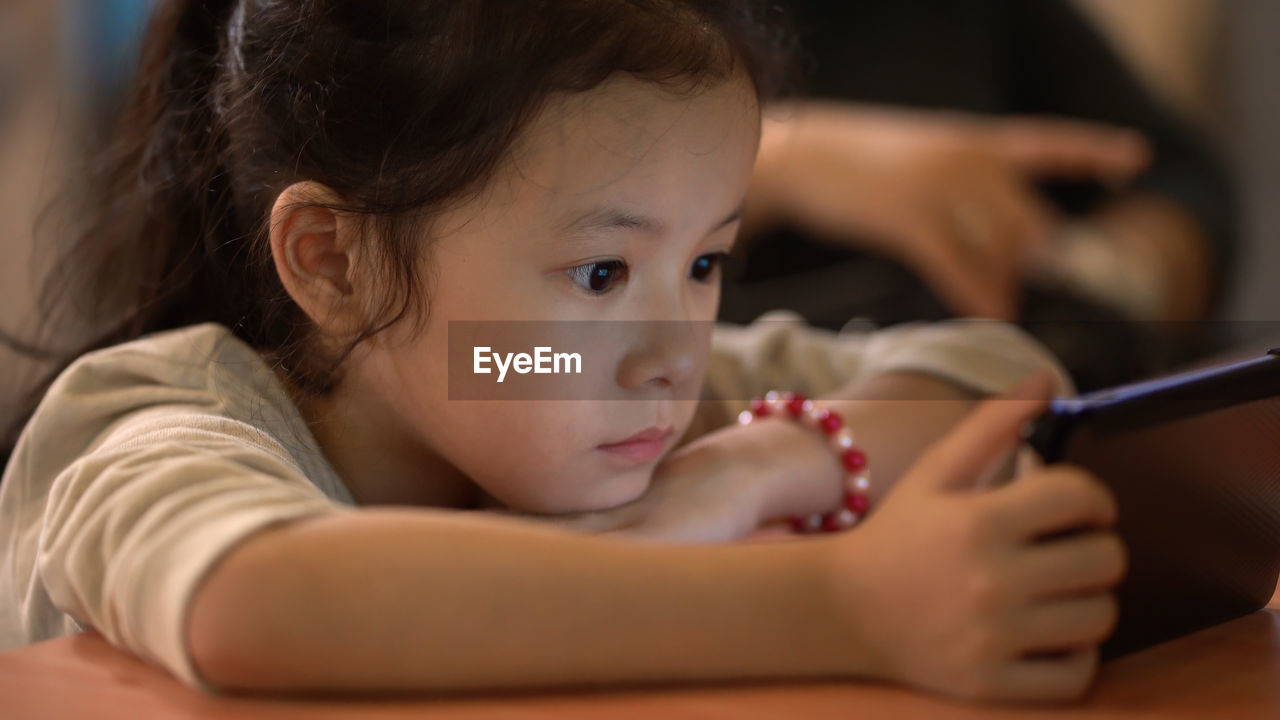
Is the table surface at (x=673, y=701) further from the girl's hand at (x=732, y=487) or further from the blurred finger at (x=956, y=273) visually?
the blurred finger at (x=956, y=273)

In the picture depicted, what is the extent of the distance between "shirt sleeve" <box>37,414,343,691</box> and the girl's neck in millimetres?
158

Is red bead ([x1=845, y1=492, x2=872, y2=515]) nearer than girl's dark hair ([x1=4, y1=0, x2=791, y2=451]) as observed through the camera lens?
No

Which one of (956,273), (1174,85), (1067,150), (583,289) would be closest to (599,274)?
(583,289)

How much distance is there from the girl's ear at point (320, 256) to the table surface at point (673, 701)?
26cm

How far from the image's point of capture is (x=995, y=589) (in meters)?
0.39

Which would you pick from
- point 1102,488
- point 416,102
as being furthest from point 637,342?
point 1102,488

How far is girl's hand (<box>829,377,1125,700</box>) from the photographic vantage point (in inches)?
15.6

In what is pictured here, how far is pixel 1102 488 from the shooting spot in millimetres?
407

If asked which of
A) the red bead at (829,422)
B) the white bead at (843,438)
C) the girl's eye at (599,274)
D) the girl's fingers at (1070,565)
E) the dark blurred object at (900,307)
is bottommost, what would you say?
the dark blurred object at (900,307)

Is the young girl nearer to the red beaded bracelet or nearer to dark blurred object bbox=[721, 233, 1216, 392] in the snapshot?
the red beaded bracelet

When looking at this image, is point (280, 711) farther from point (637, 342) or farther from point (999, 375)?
point (999, 375)

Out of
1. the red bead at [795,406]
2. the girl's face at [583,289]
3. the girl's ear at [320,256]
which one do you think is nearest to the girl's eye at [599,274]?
the girl's face at [583,289]

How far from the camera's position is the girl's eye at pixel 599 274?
0.61m

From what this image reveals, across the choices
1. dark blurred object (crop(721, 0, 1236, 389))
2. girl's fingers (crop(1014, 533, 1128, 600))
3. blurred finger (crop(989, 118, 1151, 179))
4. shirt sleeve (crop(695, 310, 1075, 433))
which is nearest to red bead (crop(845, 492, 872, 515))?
shirt sleeve (crop(695, 310, 1075, 433))
